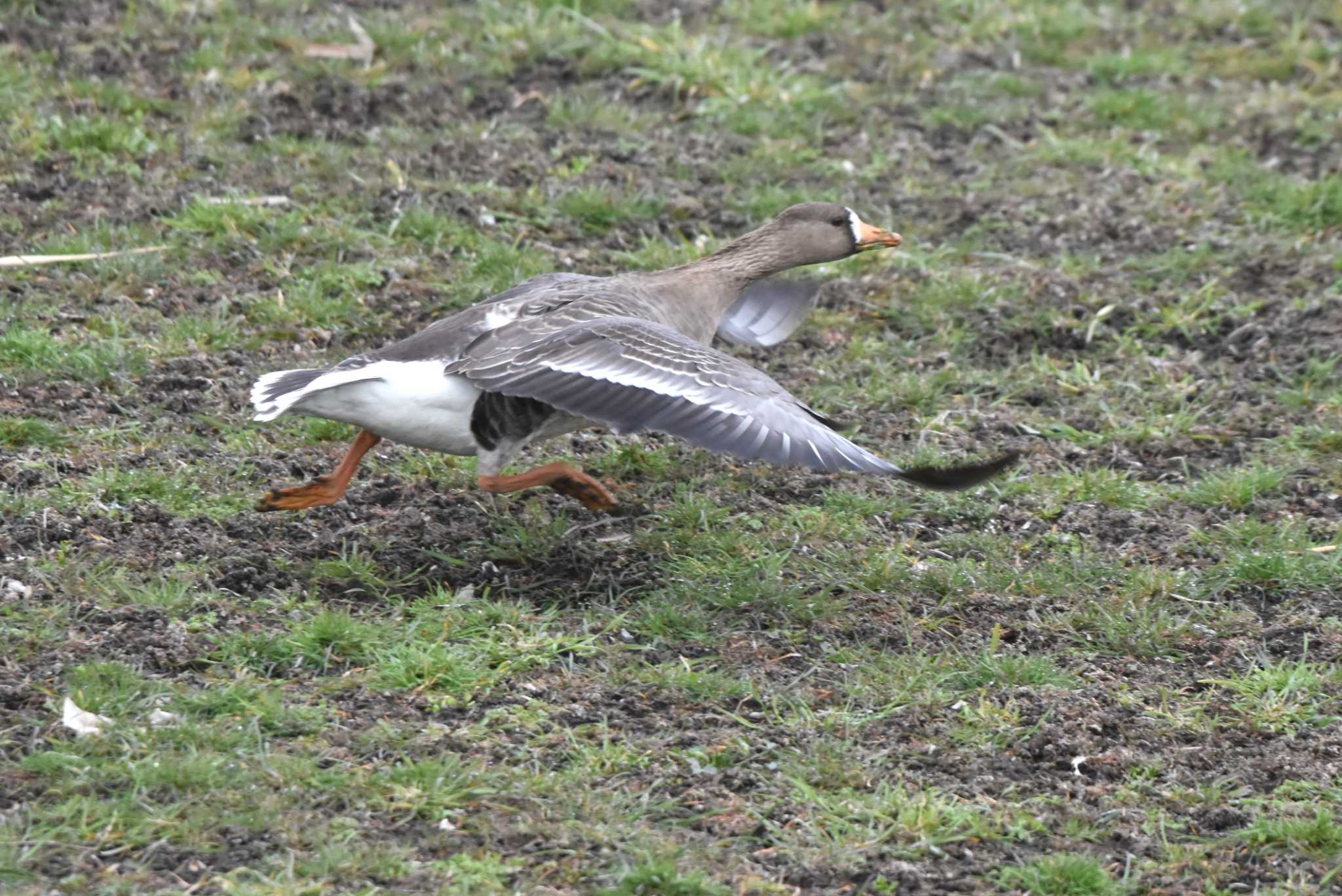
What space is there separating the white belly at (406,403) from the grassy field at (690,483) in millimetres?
421

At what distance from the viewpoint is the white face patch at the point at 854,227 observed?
274 inches

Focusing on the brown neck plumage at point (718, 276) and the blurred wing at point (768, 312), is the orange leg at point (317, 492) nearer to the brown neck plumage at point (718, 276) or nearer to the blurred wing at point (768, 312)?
the brown neck plumage at point (718, 276)

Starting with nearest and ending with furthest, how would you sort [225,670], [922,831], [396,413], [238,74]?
1. [922,831]
2. [225,670]
3. [396,413]
4. [238,74]

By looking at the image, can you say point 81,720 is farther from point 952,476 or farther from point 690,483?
point 690,483

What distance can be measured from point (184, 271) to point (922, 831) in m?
4.75

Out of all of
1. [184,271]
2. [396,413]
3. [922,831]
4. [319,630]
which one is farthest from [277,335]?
[922,831]

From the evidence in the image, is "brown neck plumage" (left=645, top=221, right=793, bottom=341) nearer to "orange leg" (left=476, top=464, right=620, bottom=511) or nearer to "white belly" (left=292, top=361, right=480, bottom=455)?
"orange leg" (left=476, top=464, right=620, bottom=511)

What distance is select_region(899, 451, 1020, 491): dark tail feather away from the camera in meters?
4.83

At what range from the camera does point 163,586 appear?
5.25 m

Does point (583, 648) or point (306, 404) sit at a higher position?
point (306, 404)

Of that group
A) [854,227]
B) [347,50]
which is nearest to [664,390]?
[854,227]

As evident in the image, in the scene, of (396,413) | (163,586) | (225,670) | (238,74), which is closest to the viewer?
(225,670)

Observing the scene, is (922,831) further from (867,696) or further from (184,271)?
(184,271)

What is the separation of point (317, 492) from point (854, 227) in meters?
2.59
